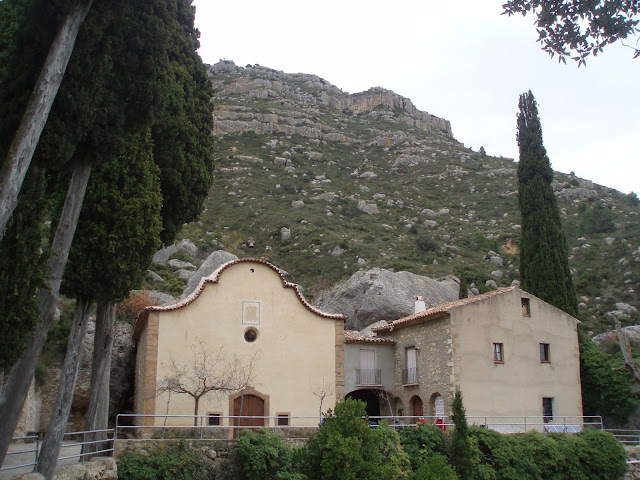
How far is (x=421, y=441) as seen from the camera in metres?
22.2

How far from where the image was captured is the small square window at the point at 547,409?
27984 millimetres

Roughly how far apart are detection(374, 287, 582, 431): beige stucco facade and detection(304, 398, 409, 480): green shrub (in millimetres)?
10032

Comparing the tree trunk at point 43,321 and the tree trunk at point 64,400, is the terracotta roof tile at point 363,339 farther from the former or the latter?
the tree trunk at point 43,321

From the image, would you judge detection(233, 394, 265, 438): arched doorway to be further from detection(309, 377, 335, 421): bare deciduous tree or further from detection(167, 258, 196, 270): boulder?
detection(167, 258, 196, 270): boulder

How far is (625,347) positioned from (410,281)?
1402 centimetres

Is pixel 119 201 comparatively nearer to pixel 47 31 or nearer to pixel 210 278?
pixel 47 31

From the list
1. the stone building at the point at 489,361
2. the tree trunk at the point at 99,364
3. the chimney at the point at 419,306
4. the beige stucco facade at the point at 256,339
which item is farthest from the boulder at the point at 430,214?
the tree trunk at the point at 99,364

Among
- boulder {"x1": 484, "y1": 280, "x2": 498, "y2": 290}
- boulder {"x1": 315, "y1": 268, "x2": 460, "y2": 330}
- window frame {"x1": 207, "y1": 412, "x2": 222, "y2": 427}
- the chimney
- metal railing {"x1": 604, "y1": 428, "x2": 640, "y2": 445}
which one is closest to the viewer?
window frame {"x1": 207, "y1": 412, "x2": 222, "y2": 427}

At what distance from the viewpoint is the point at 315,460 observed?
16.8 metres

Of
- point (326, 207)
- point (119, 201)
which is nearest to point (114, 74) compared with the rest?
point (119, 201)

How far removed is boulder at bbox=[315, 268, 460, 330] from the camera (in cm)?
3481

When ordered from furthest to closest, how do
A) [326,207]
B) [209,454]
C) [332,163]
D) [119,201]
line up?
[332,163] < [326,207] < [209,454] < [119,201]

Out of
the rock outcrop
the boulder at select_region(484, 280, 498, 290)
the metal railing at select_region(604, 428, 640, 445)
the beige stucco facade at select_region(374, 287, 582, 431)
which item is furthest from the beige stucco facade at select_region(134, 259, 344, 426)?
the rock outcrop

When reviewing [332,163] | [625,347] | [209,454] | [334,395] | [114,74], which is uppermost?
[332,163]
